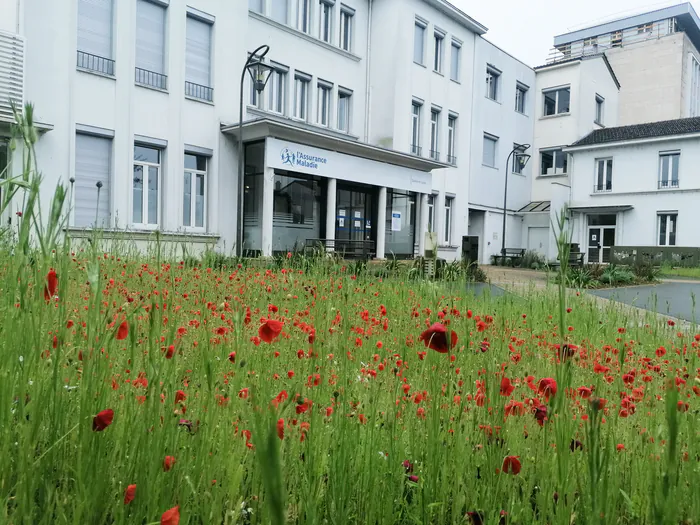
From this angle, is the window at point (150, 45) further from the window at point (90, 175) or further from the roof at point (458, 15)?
the roof at point (458, 15)

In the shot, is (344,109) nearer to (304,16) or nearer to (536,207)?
(304,16)

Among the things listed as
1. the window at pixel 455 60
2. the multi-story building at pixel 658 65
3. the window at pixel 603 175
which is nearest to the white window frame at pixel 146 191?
the window at pixel 455 60

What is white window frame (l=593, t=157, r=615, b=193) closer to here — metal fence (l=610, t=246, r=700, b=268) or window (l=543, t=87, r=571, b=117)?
window (l=543, t=87, r=571, b=117)

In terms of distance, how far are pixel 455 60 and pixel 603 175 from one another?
1179 cm

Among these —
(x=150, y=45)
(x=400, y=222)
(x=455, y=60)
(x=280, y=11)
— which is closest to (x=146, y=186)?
(x=150, y=45)

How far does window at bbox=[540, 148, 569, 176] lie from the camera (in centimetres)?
3316

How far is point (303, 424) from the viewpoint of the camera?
1.63 meters

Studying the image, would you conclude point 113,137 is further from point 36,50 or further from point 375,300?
point 375,300

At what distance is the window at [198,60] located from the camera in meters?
16.0

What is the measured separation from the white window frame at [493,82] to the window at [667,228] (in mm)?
11232

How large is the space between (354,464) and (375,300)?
13.6 feet

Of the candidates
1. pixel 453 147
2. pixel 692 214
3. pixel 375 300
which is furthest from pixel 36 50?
pixel 692 214

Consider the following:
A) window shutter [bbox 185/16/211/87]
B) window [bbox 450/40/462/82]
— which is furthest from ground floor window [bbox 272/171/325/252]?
window [bbox 450/40/462/82]

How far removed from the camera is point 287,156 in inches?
664
